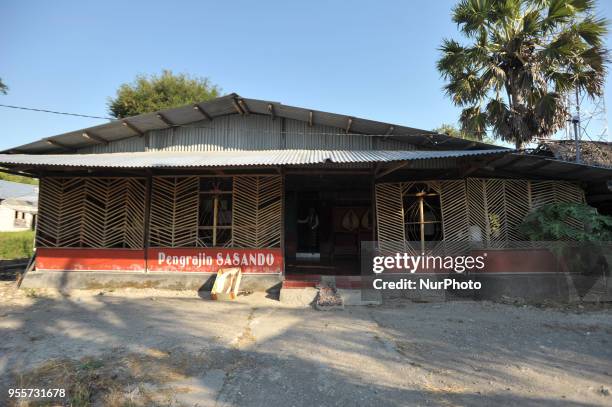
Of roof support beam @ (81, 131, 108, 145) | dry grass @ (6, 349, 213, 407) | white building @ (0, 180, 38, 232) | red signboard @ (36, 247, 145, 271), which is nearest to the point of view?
dry grass @ (6, 349, 213, 407)

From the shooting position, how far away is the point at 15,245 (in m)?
17.5

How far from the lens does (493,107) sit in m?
10.3

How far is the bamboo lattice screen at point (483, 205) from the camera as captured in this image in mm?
8508

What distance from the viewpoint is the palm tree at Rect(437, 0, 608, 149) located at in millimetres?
9266

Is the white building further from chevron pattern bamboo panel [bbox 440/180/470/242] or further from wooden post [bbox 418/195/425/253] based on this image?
chevron pattern bamboo panel [bbox 440/180/470/242]

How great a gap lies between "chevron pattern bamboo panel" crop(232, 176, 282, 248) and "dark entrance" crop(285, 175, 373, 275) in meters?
2.63

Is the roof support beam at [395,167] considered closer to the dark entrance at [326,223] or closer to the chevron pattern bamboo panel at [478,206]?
the chevron pattern bamboo panel at [478,206]

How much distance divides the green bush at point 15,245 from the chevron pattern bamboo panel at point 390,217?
18443 millimetres

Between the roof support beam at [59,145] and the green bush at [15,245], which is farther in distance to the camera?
A: the green bush at [15,245]

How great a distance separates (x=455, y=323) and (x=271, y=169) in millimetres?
5338

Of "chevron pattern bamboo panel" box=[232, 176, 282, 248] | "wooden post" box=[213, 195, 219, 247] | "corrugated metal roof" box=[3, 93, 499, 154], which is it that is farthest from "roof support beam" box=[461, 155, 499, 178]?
"wooden post" box=[213, 195, 219, 247]

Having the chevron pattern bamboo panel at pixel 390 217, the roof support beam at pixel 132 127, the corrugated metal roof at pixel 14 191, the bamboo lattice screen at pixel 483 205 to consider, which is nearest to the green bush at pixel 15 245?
the corrugated metal roof at pixel 14 191

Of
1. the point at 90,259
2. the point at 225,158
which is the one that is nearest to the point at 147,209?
the point at 90,259

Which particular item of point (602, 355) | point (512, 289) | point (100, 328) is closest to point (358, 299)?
point (512, 289)
